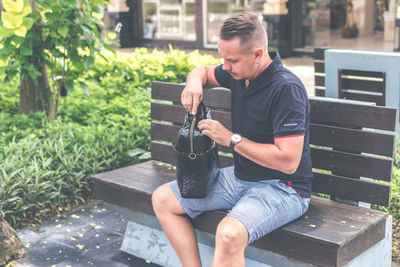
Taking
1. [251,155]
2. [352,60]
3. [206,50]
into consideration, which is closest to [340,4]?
[206,50]

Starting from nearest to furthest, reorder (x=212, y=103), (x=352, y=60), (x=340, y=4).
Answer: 1. (x=212, y=103)
2. (x=352, y=60)
3. (x=340, y=4)

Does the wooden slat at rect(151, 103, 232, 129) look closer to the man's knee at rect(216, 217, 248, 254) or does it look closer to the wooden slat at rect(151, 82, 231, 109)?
the wooden slat at rect(151, 82, 231, 109)

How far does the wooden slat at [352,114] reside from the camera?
114 inches

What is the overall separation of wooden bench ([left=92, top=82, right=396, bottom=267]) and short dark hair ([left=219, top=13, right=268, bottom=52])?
0.65 m

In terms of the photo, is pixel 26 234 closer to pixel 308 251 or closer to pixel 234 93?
pixel 234 93

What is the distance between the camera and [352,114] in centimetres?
304

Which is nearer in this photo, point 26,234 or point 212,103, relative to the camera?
point 212,103

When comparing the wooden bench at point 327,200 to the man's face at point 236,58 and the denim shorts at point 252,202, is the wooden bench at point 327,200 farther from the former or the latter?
the man's face at point 236,58

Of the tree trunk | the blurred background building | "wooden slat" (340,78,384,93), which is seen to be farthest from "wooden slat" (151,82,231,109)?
the blurred background building

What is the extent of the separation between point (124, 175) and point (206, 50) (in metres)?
13.0

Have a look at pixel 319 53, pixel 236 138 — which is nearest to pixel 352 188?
pixel 236 138

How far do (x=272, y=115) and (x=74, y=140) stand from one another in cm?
252

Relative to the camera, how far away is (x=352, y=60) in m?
5.03

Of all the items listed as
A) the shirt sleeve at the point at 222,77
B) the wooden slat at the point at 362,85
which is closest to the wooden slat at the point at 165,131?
the shirt sleeve at the point at 222,77
